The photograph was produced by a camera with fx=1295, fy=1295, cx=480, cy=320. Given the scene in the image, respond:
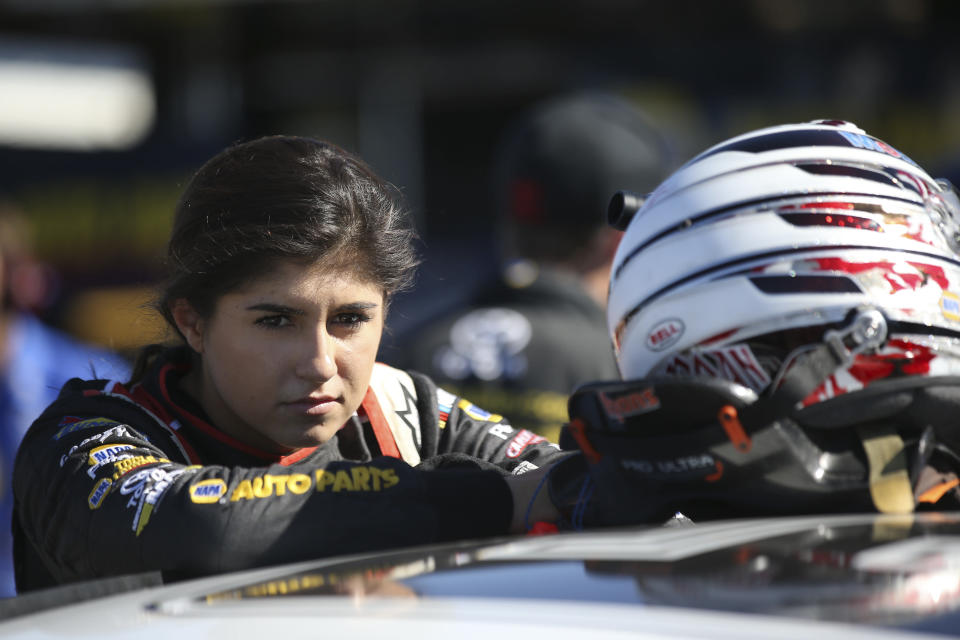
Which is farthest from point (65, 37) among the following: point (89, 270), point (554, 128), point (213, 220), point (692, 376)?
point (692, 376)

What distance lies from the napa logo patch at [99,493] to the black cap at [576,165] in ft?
7.71

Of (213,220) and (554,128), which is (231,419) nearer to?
(213,220)

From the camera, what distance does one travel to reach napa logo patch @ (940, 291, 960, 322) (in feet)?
5.72

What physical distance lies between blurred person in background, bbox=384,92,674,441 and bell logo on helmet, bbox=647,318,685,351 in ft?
6.45

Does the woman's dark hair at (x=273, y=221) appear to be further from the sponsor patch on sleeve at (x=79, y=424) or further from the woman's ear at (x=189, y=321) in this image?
the sponsor patch on sleeve at (x=79, y=424)

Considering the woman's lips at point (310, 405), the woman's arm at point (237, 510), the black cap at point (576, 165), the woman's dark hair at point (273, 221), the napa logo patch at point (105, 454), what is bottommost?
the woman's arm at point (237, 510)

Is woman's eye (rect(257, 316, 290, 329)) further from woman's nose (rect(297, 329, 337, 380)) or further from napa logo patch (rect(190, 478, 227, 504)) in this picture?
napa logo patch (rect(190, 478, 227, 504))

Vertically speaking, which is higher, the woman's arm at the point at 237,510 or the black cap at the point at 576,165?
the black cap at the point at 576,165

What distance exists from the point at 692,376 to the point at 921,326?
31cm

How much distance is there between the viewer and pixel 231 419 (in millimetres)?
2410

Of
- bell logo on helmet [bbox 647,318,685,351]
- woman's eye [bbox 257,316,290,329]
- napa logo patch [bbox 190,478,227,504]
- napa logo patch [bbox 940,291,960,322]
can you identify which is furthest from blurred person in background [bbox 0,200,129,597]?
napa logo patch [bbox 940,291,960,322]

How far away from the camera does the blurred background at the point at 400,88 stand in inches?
329

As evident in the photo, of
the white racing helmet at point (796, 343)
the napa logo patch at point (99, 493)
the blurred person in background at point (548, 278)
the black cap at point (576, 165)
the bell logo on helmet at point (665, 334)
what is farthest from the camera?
the black cap at point (576, 165)

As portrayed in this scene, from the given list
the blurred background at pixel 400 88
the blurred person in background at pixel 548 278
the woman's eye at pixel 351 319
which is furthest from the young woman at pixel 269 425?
the blurred background at pixel 400 88
